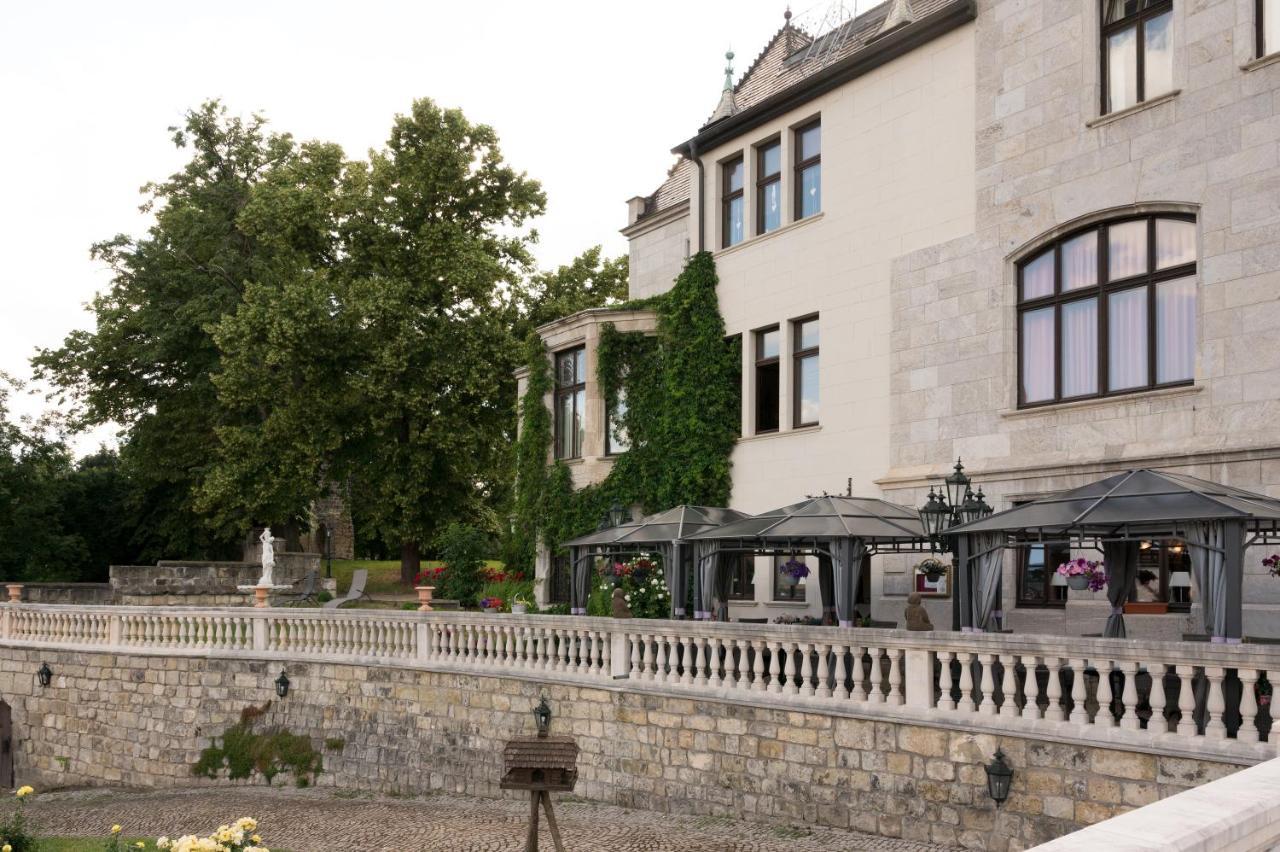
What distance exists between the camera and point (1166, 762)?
918 centimetres

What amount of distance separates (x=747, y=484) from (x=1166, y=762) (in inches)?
491

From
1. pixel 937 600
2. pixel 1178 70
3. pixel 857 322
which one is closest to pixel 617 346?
pixel 857 322

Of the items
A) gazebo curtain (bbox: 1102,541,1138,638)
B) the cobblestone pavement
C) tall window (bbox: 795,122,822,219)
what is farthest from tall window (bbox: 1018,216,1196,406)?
the cobblestone pavement

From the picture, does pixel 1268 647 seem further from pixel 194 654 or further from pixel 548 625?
pixel 194 654

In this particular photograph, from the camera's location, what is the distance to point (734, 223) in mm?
22609

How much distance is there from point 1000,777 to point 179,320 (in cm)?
3151

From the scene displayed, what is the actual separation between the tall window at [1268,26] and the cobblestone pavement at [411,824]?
32.7 feet

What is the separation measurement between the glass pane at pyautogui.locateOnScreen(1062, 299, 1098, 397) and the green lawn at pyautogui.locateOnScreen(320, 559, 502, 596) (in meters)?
19.8

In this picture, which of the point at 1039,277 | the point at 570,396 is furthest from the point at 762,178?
the point at 1039,277

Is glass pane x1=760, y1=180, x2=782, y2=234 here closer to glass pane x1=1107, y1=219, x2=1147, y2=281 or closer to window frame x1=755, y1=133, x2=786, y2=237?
window frame x1=755, y1=133, x2=786, y2=237

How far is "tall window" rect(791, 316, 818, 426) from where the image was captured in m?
20.4

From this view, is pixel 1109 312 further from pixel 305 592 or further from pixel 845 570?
pixel 305 592

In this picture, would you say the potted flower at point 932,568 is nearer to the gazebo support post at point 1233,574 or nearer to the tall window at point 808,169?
the gazebo support post at point 1233,574

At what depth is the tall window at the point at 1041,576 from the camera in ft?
52.9
